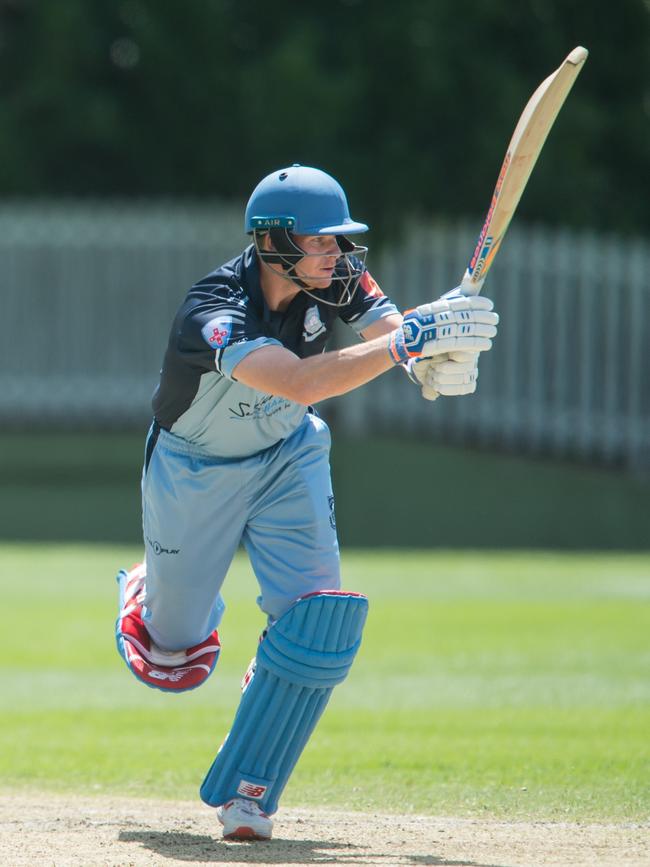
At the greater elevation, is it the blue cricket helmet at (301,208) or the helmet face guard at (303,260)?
the blue cricket helmet at (301,208)

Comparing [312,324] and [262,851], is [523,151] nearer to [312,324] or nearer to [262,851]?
[312,324]

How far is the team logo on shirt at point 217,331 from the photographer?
4.46 meters

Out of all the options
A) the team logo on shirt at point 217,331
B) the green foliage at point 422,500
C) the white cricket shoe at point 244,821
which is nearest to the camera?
the team logo on shirt at point 217,331

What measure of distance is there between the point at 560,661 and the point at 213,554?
3467 mm

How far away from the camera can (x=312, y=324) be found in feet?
15.8

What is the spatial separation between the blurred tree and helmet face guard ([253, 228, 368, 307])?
818 cm

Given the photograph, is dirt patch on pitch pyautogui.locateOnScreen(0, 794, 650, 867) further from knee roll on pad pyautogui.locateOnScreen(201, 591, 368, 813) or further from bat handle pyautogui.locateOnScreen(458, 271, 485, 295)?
bat handle pyautogui.locateOnScreen(458, 271, 485, 295)

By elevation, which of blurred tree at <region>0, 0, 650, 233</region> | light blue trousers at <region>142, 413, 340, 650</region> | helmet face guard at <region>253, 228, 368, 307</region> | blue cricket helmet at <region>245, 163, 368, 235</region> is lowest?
light blue trousers at <region>142, 413, 340, 650</region>

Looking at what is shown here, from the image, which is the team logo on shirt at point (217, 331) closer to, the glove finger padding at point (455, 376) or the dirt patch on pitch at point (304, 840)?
the glove finger padding at point (455, 376)

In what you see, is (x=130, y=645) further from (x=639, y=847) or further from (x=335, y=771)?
(x=639, y=847)

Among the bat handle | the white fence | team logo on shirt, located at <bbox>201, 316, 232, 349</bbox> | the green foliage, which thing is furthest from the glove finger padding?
the white fence

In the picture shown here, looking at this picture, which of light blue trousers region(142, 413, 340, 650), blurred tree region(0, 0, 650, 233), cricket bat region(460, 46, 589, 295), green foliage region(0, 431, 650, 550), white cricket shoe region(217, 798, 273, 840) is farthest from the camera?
blurred tree region(0, 0, 650, 233)

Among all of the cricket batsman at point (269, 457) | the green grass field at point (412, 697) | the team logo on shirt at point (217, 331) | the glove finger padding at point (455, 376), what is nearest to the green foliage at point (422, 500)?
the green grass field at point (412, 697)

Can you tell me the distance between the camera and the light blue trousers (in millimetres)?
4770
